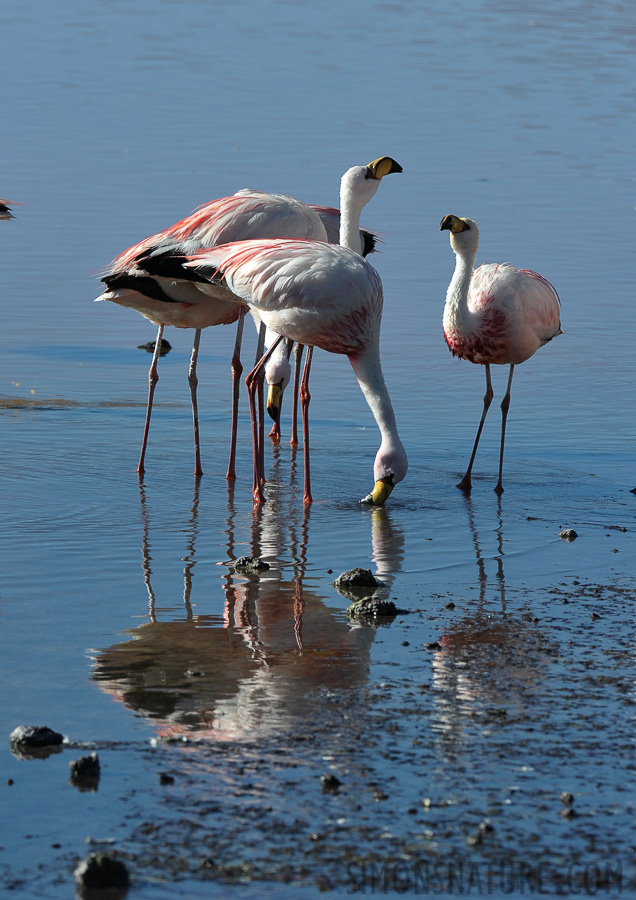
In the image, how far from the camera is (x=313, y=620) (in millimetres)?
5895

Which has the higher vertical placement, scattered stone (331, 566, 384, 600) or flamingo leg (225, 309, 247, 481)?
flamingo leg (225, 309, 247, 481)

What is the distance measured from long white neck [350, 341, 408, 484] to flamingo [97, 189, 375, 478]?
0.99 meters

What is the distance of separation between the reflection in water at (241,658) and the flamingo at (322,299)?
3.45 ft

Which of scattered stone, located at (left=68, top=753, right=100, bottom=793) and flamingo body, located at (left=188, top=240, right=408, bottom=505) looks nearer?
scattered stone, located at (left=68, top=753, right=100, bottom=793)

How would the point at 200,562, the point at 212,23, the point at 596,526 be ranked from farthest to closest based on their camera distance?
the point at 212,23
the point at 596,526
the point at 200,562

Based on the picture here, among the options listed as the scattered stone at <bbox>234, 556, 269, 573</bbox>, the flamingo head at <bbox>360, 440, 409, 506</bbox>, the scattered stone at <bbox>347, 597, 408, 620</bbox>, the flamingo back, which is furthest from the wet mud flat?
the flamingo back

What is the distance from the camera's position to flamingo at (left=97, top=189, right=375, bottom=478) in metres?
8.43

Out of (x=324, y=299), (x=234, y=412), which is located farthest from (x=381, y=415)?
(x=234, y=412)

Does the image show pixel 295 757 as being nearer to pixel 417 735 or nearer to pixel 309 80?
pixel 417 735

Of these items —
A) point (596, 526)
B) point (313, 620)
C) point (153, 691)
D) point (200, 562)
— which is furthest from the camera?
point (596, 526)

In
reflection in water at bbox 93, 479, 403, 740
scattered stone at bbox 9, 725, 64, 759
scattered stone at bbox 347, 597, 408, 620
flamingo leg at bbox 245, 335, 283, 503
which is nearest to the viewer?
scattered stone at bbox 9, 725, 64, 759

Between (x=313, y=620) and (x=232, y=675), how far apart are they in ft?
2.50

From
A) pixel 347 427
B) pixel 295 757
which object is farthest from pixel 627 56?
pixel 295 757

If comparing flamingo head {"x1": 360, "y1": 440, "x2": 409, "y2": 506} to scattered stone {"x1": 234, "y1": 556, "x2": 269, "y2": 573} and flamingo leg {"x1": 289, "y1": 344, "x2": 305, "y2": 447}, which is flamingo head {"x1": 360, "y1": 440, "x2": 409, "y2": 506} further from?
flamingo leg {"x1": 289, "y1": 344, "x2": 305, "y2": 447}
